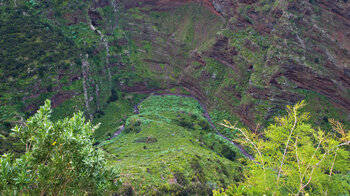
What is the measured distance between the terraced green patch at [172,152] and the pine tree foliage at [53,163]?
14.5m

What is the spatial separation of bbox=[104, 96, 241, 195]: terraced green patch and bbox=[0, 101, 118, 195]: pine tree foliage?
1454cm

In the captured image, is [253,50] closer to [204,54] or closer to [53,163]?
[204,54]

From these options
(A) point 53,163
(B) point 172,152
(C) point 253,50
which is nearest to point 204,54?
(C) point 253,50

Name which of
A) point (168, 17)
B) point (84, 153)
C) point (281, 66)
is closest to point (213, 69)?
point (281, 66)

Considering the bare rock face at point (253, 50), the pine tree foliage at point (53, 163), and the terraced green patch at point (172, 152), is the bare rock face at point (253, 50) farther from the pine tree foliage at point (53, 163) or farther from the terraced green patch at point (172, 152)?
the pine tree foliage at point (53, 163)

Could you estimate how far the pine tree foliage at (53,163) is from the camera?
32.5 feet

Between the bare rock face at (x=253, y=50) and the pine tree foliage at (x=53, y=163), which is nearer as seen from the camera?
the pine tree foliage at (x=53, y=163)

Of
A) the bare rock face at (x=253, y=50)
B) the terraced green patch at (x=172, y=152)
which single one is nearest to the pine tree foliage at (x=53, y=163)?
the terraced green patch at (x=172, y=152)

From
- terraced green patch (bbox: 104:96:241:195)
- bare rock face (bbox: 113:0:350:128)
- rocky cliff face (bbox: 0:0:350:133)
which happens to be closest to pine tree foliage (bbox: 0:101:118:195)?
terraced green patch (bbox: 104:96:241:195)

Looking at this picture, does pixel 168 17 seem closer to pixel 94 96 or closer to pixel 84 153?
pixel 94 96

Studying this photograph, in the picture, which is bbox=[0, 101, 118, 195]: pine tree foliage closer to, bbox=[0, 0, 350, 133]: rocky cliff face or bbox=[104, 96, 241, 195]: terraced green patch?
bbox=[104, 96, 241, 195]: terraced green patch

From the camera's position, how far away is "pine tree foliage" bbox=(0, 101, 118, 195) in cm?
990

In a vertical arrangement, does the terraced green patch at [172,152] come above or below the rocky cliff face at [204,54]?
below

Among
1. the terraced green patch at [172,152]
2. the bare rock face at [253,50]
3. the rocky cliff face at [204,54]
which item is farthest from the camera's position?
the bare rock face at [253,50]
